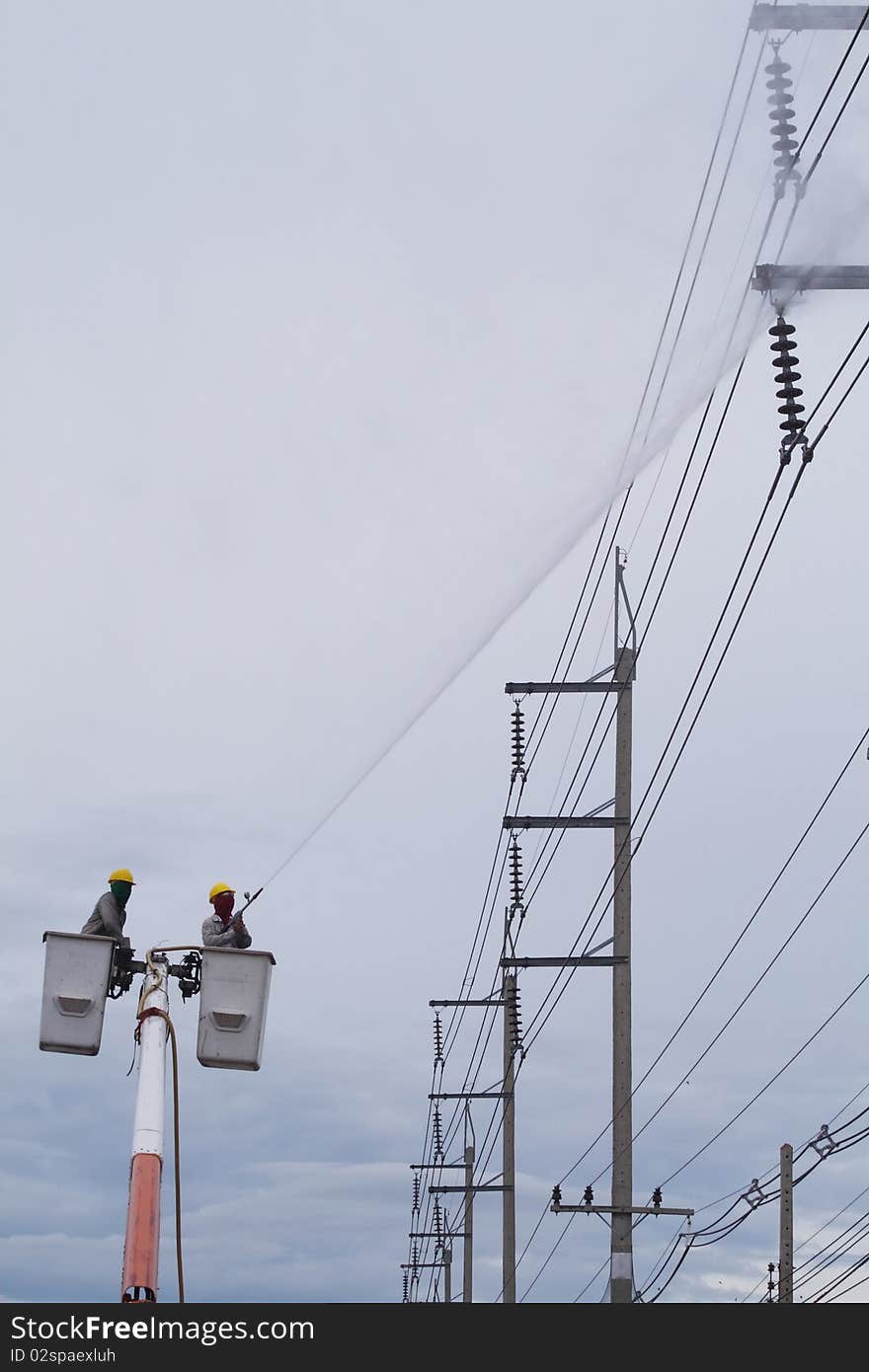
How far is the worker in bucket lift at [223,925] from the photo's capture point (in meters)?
12.6

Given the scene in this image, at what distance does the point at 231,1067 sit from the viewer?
1121cm

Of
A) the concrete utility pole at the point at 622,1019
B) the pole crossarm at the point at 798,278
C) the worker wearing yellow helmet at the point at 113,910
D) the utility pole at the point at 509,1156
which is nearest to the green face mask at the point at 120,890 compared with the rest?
the worker wearing yellow helmet at the point at 113,910

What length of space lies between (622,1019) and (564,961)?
2839 millimetres

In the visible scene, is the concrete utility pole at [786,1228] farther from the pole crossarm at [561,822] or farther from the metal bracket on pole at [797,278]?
the metal bracket on pole at [797,278]

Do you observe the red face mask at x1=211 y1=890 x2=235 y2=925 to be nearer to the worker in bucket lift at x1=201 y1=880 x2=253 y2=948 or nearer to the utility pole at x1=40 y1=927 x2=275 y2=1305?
the worker in bucket lift at x1=201 y1=880 x2=253 y2=948

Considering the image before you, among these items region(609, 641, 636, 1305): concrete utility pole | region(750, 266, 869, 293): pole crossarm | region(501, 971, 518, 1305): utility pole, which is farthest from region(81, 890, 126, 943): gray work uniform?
region(501, 971, 518, 1305): utility pole

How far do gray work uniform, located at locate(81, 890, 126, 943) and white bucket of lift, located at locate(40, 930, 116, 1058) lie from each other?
3.29 feet

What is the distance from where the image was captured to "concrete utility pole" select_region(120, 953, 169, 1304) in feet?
32.6

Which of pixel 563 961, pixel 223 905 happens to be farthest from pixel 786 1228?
pixel 223 905

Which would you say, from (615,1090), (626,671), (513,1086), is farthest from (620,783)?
(513,1086)
